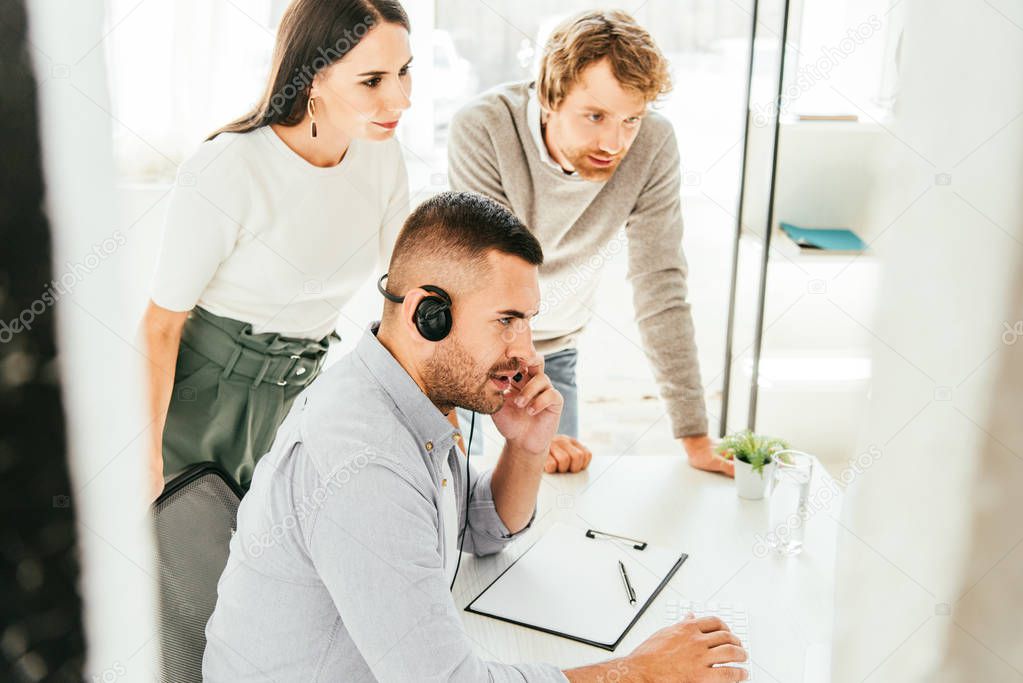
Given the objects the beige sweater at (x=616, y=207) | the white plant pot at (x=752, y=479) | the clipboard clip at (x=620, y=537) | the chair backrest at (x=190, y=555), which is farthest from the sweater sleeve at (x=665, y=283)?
the chair backrest at (x=190, y=555)

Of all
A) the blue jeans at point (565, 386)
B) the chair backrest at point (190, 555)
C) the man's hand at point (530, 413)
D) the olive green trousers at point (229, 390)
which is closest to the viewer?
the chair backrest at point (190, 555)

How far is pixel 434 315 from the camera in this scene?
1.06 metres

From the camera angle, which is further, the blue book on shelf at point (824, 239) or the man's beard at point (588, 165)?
the blue book on shelf at point (824, 239)

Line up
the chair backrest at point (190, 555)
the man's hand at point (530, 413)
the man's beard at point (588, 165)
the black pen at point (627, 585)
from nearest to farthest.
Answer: the chair backrest at point (190, 555)
the black pen at point (627, 585)
the man's hand at point (530, 413)
the man's beard at point (588, 165)

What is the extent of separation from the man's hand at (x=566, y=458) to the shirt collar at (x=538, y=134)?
0.51 meters

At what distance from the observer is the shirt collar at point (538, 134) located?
5.60 feet

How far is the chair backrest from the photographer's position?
1043mm

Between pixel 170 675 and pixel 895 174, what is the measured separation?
1.01 metres

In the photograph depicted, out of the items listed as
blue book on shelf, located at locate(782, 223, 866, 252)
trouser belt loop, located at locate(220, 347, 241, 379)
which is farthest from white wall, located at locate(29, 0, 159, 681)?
blue book on shelf, located at locate(782, 223, 866, 252)

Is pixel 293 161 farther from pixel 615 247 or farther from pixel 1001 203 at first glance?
pixel 1001 203

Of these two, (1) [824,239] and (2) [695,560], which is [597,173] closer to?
(2) [695,560]

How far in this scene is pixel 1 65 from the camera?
14 cm

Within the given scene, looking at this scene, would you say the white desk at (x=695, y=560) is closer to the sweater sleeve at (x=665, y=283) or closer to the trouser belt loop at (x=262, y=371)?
the sweater sleeve at (x=665, y=283)

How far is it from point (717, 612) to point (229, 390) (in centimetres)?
90
